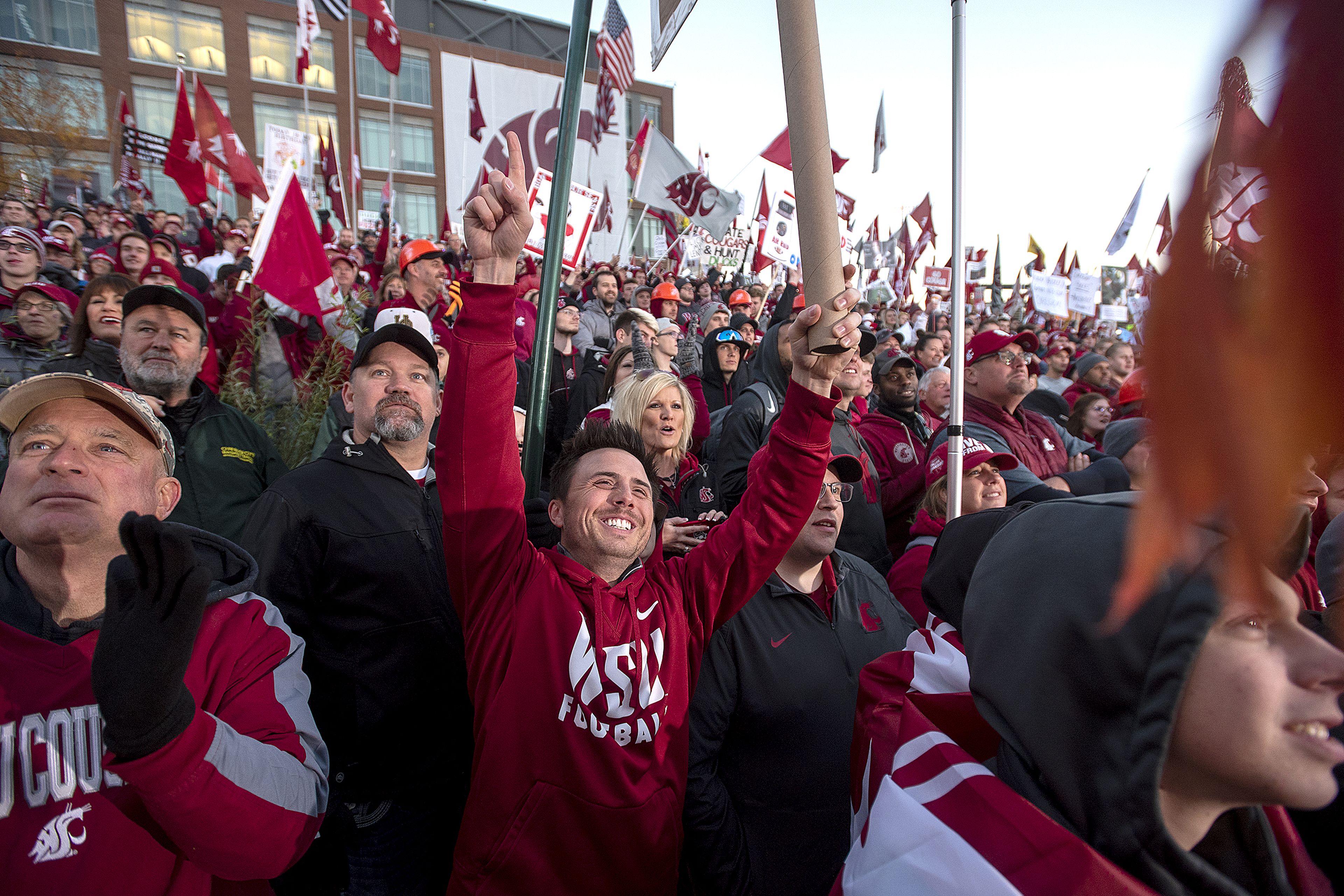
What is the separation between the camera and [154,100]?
27.1m

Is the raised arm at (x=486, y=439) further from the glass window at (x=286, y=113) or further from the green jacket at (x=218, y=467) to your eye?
the glass window at (x=286, y=113)

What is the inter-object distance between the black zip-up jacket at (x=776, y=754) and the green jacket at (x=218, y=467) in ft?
6.49

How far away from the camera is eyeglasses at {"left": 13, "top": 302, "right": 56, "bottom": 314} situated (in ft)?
12.5

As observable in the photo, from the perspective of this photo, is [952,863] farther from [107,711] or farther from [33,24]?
[33,24]

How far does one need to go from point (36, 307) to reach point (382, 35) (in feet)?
28.1

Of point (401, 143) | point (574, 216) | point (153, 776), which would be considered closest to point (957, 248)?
point (153, 776)

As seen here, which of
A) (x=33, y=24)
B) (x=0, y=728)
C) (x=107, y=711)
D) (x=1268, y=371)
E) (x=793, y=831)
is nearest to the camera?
(x=1268, y=371)

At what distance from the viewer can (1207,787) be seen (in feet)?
3.13

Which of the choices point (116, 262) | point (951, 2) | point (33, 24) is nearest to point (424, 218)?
point (33, 24)

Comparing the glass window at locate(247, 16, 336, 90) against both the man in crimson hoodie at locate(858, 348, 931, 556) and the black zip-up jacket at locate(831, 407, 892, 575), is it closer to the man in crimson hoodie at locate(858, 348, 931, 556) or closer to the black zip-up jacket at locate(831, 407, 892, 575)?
the man in crimson hoodie at locate(858, 348, 931, 556)

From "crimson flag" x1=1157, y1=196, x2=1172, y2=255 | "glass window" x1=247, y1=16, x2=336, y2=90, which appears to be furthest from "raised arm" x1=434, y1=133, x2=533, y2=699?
"glass window" x1=247, y1=16, x2=336, y2=90

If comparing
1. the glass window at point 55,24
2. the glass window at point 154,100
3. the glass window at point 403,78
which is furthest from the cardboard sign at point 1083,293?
the glass window at point 55,24

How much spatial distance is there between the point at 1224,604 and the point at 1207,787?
31 cm

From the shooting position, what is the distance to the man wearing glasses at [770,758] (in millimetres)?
2086
